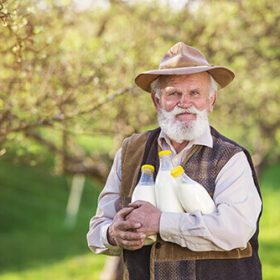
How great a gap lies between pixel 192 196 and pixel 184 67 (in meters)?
0.62

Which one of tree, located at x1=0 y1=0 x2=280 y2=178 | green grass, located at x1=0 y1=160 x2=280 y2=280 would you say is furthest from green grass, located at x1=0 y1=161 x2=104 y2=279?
tree, located at x1=0 y1=0 x2=280 y2=178

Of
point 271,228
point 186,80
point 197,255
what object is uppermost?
point 271,228

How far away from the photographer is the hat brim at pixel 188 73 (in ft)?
13.0

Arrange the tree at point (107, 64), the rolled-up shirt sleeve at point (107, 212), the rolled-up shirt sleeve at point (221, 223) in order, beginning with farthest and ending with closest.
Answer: the tree at point (107, 64) → the rolled-up shirt sleeve at point (107, 212) → the rolled-up shirt sleeve at point (221, 223)

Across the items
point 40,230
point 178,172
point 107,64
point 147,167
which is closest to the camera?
point 178,172

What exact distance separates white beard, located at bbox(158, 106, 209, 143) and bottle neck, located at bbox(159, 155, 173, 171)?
0.44 feet

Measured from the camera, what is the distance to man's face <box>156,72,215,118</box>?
3957mm

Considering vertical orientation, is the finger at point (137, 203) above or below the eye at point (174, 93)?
below

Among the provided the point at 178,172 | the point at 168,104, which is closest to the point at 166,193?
the point at 178,172

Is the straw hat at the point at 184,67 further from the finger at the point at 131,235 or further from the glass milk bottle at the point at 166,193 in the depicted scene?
the finger at the point at 131,235

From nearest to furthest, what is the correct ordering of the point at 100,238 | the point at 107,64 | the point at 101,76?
the point at 100,238 → the point at 101,76 → the point at 107,64

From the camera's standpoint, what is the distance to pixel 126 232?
12.3 ft

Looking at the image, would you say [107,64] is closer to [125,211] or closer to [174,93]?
[174,93]

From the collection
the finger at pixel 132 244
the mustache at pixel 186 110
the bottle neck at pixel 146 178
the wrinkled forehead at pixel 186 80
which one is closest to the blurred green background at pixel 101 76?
the wrinkled forehead at pixel 186 80
